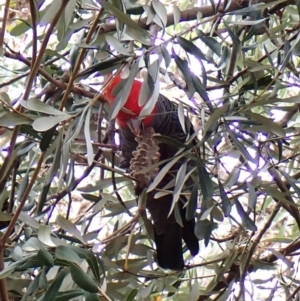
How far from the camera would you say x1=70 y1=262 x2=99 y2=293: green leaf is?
0.71m

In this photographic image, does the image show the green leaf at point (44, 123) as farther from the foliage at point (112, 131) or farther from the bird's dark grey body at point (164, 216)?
the bird's dark grey body at point (164, 216)

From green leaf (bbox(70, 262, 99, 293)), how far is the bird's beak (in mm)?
601

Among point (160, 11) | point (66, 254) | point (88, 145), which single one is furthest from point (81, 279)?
point (160, 11)

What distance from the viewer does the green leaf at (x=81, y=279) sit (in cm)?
71

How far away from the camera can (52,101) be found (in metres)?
1.15

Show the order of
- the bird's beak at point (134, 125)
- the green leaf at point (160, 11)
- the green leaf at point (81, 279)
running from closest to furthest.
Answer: the green leaf at point (81, 279) < the green leaf at point (160, 11) < the bird's beak at point (134, 125)

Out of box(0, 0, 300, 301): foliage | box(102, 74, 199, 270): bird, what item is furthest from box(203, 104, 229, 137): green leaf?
box(102, 74, 199, 270): bird

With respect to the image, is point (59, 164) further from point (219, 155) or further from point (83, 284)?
point (219, 155)

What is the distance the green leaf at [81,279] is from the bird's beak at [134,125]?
1.97 feet

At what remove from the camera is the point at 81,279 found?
0.71 m

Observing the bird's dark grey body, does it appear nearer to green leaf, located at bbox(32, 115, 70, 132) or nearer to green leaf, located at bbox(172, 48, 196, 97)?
green leaf, located at bbox(172, 48, 196, 97)

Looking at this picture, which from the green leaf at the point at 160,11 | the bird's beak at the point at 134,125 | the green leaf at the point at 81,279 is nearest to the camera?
the green leaf at the point at 81,279

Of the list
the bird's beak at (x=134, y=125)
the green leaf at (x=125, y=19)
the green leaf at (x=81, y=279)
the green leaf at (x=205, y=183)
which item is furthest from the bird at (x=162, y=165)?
the green leaf at (x=81, y=279)

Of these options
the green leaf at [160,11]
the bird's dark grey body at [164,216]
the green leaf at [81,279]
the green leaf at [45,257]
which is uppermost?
the green leaf at [160,11]
